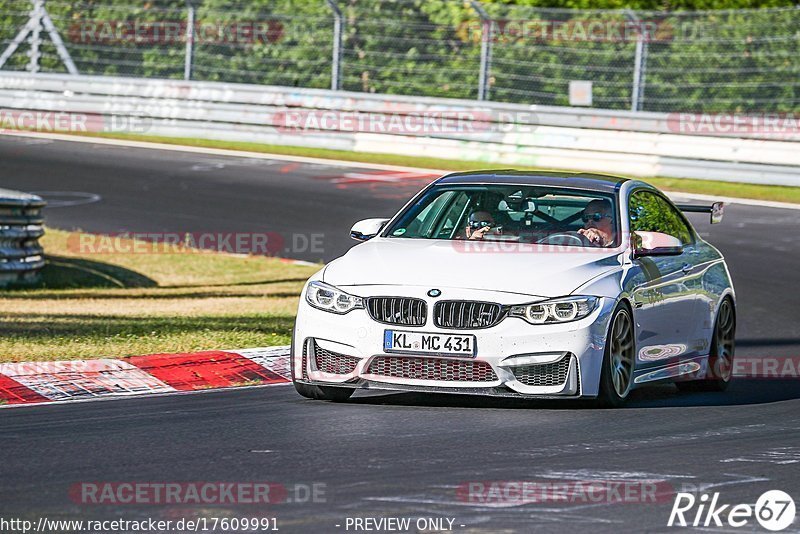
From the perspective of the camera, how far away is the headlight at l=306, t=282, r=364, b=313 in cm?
869

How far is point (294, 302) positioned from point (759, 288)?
477 cm

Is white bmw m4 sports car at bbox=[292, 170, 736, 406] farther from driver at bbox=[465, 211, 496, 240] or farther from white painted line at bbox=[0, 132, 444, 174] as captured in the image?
white painted line at bbox=[0, 132, 444, 174]

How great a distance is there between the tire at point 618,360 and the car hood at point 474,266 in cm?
30

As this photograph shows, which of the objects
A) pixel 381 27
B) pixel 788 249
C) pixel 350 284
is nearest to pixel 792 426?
pixel 350 284

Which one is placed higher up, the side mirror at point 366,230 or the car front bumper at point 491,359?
the side mirror at point 366,230

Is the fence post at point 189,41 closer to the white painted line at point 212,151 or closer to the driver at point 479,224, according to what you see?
the white painted line at point 212,151

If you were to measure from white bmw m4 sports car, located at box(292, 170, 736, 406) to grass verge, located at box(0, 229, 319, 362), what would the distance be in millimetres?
2149

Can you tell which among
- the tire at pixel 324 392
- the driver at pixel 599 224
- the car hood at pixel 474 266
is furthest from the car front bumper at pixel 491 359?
the driver at pixel 599 224

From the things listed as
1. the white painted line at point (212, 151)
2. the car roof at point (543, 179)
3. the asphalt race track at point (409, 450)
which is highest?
the car roof at point (543, 179)

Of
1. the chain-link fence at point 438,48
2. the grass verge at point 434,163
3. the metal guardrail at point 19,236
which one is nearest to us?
the metal guardrail at point 19,236

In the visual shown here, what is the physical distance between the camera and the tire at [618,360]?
8641 millimetres

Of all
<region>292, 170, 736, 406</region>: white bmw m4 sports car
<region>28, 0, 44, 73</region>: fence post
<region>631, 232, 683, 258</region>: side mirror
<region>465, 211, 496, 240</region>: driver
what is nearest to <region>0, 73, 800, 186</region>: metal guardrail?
<region>28, 0, 44, 73</region>: fence post

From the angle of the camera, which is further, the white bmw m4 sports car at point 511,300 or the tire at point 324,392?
the tire at point 324,392

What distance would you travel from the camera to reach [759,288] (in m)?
15.5
